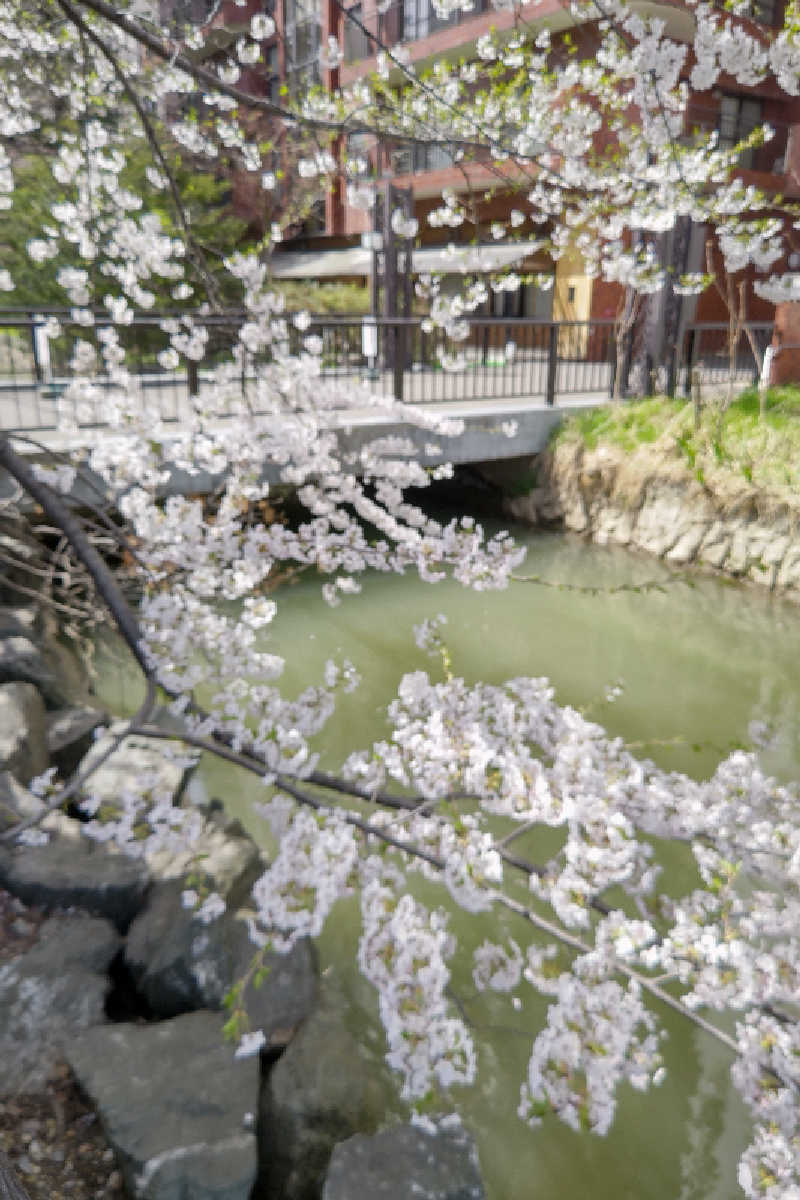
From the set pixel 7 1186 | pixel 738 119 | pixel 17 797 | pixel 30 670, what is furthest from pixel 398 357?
pixel 738 119

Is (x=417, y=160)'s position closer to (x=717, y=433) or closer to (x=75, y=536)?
(x=717, y=433)

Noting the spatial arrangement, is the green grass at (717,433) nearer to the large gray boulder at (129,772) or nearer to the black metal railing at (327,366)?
the black metal railing at (327,366)

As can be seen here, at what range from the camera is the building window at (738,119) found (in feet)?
67.5

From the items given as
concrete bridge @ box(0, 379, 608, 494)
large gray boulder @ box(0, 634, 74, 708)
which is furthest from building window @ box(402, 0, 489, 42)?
large gray boulder @ box(0, 634, 74, 708)

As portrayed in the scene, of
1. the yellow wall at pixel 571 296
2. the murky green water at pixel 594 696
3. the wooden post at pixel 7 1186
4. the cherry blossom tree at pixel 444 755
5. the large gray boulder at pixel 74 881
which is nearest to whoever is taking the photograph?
the wooden post at pixel 7 1186

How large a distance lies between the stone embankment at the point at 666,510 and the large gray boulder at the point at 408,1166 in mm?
7026

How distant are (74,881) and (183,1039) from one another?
41.1 inches

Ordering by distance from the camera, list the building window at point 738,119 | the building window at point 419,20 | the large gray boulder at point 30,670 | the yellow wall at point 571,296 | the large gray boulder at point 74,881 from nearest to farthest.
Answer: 1. the large gray boulder at point 74,881
2. the large gray boulder at point 30,670
3. the yellow wall at point 571,296
4. the building window at point 738,119
5. the building window at point 419,20

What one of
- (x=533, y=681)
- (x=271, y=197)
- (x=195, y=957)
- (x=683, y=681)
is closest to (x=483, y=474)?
(x=683, y=681)

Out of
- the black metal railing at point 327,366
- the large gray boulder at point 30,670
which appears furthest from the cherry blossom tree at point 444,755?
the large gray boulder at point 30,670

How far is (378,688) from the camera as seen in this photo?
6.84 meters

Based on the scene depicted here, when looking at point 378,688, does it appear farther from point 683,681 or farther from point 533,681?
point 533,681

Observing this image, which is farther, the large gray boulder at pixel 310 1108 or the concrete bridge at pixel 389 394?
the concrete bridge at pixel 389 394

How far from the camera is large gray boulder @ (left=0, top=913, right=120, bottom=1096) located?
285 centimetres
